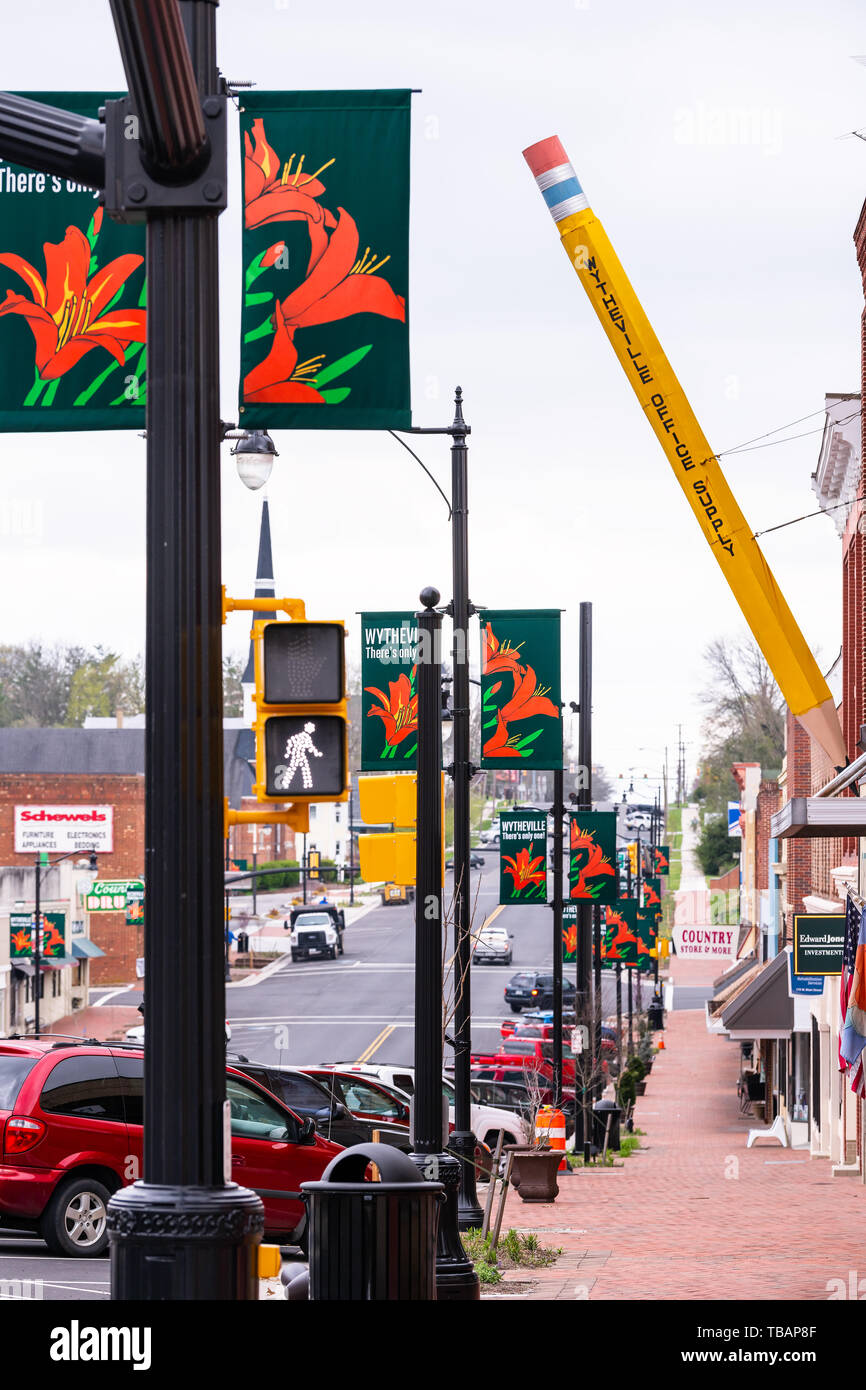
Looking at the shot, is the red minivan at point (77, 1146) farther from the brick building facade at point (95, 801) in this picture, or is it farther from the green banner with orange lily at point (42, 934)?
the brick building facade at point (95, 801)

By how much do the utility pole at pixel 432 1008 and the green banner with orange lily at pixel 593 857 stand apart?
16283mm

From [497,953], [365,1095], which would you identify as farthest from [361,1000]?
[365,1095]

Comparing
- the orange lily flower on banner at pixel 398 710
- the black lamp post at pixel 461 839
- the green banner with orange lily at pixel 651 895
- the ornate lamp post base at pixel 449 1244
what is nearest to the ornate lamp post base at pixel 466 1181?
the black lamp post at pixel 461 839

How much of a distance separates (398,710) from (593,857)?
13.2 metres

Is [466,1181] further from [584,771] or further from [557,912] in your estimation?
[584,771]

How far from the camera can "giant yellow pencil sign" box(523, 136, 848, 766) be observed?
1413 centimetres

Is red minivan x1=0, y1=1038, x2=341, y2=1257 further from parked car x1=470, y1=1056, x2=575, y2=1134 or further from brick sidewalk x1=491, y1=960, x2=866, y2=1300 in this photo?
parked car x1=470, y1=1056, x2=575, y2=1134

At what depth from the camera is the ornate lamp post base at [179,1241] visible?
201 inches

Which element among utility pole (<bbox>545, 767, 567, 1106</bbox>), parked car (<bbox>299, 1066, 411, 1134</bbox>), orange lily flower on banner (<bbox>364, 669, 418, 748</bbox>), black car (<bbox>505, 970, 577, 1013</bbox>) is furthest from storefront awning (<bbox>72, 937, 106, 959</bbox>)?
orange lily flower on banner (<bbox>364, 669, 418, 748</bbox>)

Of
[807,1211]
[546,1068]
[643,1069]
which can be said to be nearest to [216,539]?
[807,1211]

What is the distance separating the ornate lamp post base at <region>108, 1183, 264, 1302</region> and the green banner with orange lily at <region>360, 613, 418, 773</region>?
1144cm

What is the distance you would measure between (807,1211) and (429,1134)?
9648mm

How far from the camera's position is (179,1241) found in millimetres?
5094
